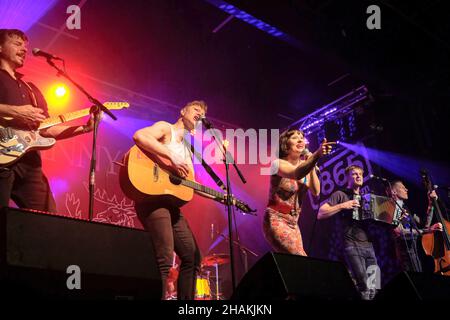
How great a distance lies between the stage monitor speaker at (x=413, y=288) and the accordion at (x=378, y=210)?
12.2 feet

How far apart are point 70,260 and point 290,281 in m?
1.27

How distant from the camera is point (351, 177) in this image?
694cm

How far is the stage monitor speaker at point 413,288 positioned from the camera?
8.66 ft

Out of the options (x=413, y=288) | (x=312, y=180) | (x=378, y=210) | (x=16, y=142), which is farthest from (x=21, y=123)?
(x=378, y=210)

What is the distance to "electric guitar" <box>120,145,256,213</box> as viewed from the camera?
4.14 m

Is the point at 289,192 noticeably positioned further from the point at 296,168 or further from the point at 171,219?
the point at 171,219

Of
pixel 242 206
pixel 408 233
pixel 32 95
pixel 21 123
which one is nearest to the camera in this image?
pixel 21 123

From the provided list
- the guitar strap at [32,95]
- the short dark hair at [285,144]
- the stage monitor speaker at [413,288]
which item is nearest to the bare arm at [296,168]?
the short dark hair at [285,144]

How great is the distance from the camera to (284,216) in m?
4.16

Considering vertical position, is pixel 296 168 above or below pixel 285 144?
below

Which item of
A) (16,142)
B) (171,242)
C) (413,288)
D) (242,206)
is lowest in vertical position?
Answer: (413,288)

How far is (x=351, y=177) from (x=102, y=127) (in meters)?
4.85

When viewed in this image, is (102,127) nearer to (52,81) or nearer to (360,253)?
(52,81)
